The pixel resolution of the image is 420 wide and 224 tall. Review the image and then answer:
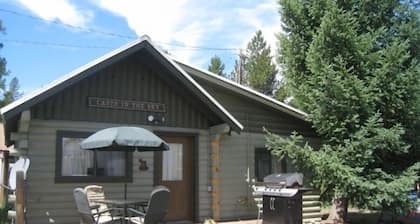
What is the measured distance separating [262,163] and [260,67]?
2130 centimetres

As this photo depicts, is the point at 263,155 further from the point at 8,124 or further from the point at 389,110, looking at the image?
the point at 8,124

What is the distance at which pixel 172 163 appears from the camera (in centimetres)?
1153

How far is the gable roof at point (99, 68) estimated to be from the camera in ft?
29.2

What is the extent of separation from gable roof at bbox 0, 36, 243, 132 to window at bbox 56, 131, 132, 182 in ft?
3.50

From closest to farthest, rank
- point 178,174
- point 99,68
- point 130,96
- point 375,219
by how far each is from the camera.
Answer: point 99,68
point 130,96
point 178,174
point 375,219

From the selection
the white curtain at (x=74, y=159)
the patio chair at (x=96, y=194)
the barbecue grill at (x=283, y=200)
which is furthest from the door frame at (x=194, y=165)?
the patio chair at (x=96, y=194)

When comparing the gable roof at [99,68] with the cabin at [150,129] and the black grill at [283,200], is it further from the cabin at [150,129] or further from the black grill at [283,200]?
the black grill at [283,200]

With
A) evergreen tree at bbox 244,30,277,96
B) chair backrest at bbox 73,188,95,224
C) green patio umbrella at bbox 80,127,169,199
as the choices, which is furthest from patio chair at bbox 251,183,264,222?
evergreen tree at bbox 244,30,277,96

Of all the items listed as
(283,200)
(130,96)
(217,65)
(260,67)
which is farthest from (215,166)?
(217,65)

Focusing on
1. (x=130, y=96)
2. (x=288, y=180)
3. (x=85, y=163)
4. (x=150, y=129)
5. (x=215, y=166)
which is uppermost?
(x=130, y=96)

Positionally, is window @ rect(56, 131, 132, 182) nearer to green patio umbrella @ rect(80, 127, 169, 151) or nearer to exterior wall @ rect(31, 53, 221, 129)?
exterior wall @ rect(31, 53, 221, 129)

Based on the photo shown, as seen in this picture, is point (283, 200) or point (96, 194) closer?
point (96, 194)

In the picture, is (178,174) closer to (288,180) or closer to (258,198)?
(258,198)

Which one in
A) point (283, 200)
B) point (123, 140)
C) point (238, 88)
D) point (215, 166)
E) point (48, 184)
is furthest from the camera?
point (238, 88)
